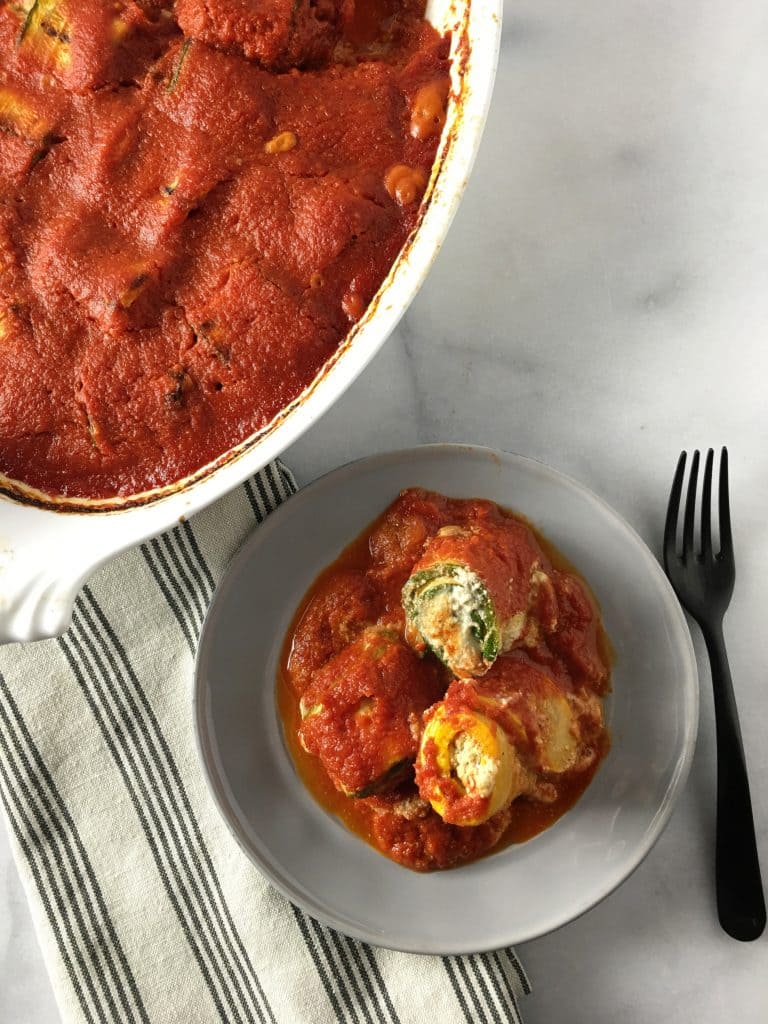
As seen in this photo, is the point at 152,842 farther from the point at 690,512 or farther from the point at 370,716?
the point at 690,512

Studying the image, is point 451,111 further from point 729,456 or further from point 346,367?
point 729,456

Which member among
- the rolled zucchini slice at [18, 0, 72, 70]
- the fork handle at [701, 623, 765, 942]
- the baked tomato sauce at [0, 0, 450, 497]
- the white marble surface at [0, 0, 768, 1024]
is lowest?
the fork handle at [701, 623, 765, 942]

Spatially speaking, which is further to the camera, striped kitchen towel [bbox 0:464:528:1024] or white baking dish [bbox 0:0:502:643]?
striped kitchen towel [bbox 0:464:528:1024]

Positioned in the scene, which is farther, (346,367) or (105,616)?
(105,616)

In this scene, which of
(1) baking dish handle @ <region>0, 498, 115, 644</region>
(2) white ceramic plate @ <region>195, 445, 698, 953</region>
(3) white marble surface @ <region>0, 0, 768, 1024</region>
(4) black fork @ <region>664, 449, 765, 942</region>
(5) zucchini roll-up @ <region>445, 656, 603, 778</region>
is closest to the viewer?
(1) baking dish handle @ <region>0, 498, 115, 644</region>

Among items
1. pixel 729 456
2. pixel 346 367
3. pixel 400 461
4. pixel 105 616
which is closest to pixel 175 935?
pixel 105 616

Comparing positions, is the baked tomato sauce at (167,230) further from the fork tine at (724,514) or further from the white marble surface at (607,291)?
the fork tine at (724,514)

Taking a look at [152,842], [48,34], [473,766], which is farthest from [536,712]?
[48,34]

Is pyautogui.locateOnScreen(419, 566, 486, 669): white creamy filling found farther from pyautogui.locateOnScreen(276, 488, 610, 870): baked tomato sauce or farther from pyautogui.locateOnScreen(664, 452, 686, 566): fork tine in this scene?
pyautogui.locateOnScreen(664, 452, 686, 566): fork tine

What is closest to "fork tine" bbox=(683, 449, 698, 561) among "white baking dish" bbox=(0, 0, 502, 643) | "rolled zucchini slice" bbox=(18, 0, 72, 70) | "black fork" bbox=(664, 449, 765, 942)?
"black fork" bbox=(664, 449, 765, 942)
